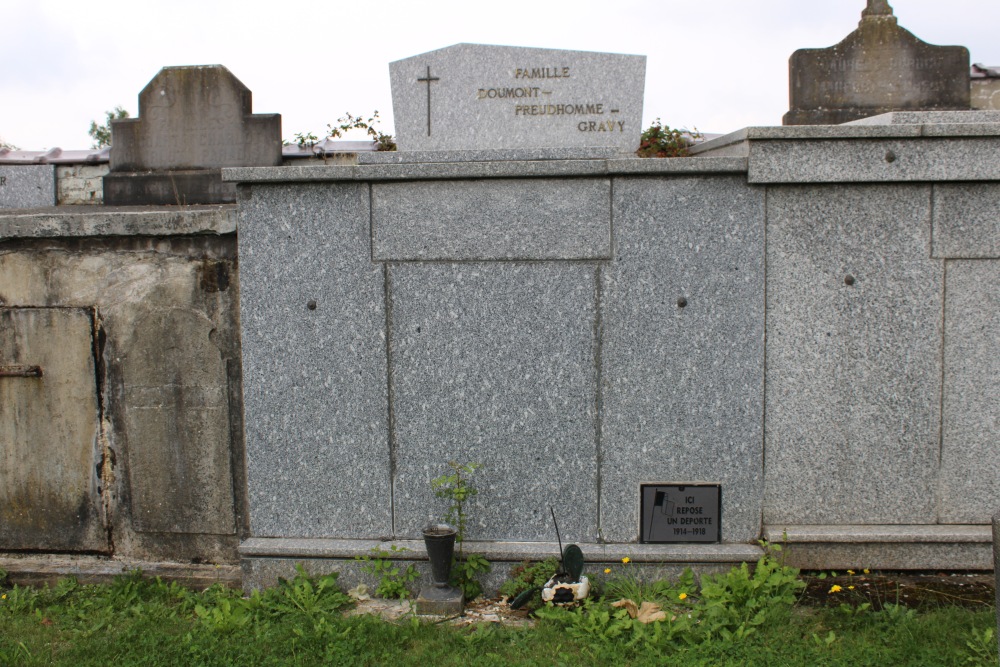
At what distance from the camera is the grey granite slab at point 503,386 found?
3693mm

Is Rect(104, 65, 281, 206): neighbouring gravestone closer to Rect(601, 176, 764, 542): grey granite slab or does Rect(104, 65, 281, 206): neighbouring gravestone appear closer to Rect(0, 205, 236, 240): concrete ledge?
Rect(0, 205, 236, 240): concrete ledge

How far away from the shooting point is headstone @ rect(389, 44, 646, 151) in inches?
156

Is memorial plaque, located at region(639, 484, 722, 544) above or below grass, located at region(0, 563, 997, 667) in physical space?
above

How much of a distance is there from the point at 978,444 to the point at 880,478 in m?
0.46

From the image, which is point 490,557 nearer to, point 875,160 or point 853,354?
point 853,354

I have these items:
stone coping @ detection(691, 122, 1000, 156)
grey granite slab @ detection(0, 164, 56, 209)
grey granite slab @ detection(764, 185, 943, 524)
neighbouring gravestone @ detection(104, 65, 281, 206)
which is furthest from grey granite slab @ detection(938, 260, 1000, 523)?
grey granite slab @ detection(0, 164, 56, 209)

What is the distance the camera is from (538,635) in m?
3.30

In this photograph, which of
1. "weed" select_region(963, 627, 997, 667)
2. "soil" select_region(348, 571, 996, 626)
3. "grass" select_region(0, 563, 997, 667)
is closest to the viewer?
"weed" select_region(963, 627, 997, 667)

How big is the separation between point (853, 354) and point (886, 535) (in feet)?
2.65

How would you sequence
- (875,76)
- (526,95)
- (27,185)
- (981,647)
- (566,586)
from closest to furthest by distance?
(981,647) < (566,586) < (526,95) < (875,76) < (27,185)

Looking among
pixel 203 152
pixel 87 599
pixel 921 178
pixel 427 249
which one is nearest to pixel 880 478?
pixel 921 178

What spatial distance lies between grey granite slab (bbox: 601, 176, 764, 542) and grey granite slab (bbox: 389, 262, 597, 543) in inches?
5.9

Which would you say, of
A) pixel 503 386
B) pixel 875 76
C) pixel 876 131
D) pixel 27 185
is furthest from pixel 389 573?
pixel 27 185

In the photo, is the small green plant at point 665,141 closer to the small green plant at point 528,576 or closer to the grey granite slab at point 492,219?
the grey granite slab at point 492,219
